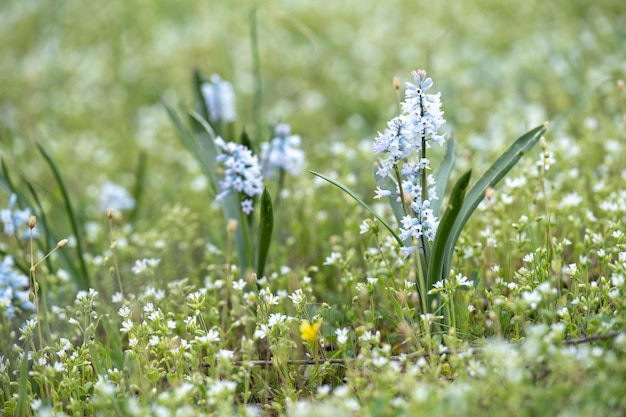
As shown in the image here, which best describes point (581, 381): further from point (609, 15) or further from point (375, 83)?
point (609, 15)

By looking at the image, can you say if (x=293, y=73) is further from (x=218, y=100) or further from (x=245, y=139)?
(x=245, y=139)

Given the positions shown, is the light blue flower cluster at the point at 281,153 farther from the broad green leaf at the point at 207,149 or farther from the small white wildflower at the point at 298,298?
the small white wildflower at the point at 298,298

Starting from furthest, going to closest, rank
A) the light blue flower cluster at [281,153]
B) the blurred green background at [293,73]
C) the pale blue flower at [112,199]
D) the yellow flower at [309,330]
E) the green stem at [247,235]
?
the blurred green background at [293,73]
the pale blue flower at [112,199]
the light blue flower cluster at [281,153]
the green stem at [247,235]
the yellow flower at [309,330]

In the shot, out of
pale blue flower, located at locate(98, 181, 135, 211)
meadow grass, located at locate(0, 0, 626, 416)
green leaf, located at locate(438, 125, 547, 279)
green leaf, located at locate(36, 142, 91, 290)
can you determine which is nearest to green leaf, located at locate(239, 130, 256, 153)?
meadow grass, located at locate(0, 0, 626, 416)

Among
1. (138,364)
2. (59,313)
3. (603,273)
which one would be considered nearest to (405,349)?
(603,273)

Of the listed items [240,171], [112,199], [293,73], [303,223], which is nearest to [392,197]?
[240,171]

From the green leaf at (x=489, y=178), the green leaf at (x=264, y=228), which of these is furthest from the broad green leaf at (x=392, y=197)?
the green leaf at (x=264, y=228)

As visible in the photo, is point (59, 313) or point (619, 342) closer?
point (619, 342)
